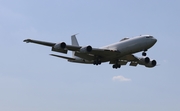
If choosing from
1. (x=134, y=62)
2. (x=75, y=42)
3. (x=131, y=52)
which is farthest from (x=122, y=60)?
(x=75, y=42)

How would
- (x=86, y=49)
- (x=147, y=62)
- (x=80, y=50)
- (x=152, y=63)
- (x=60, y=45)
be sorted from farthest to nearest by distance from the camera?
(x=152, y=63) < (x=147, y=62) < (x=80, y=50) < (x=86, y=49) < (x=60, y=45)

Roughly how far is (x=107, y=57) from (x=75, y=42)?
1408 centimetres

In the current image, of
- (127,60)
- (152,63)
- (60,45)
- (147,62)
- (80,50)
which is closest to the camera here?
(60,45)

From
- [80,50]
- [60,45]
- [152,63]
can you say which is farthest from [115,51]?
[152,63]

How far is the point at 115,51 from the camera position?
6638 cm

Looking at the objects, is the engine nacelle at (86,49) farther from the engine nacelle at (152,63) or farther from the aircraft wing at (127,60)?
the engine nacelle at (152,63)

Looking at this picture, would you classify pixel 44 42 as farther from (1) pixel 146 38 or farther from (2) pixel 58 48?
(1) pixel 146 38

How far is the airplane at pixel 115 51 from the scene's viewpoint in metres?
64.6

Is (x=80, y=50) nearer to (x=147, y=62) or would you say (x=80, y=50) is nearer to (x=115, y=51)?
(x=115, y=51)

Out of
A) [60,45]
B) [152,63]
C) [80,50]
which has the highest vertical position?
[60,45]

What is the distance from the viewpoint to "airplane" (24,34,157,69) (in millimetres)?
64562

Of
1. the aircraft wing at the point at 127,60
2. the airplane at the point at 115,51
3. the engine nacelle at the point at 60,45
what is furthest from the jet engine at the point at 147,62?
the engine nacelle at the point at 60,45

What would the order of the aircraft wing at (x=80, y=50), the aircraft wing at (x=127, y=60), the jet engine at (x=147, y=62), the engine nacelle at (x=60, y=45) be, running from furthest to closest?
the jet engine at (x=147, y=62), the aircraft wing at (x=127, y=60), the aircraft wing at (x=80, y=50), the engine nacelle at (x=60, y=45)

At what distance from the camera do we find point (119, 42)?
222ft
